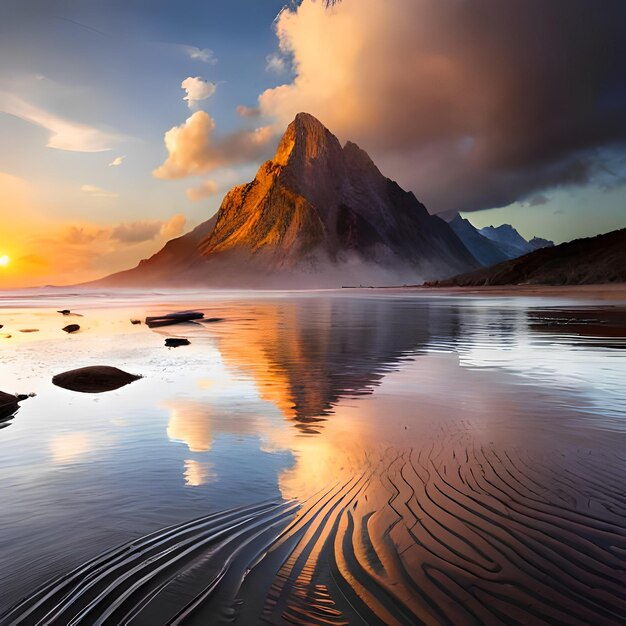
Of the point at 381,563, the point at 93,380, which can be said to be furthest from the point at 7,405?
the point at 381,563

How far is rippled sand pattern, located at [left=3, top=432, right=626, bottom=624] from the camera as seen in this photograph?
3498 mm

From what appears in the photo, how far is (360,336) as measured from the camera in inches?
974

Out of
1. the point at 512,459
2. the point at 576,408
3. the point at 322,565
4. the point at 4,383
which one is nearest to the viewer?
the point at 322,565

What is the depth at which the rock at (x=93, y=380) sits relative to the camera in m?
12.4

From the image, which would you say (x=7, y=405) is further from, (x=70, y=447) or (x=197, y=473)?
(x=197, y=473)

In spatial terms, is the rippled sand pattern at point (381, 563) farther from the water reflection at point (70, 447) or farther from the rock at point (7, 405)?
the rock at point (7, 405)

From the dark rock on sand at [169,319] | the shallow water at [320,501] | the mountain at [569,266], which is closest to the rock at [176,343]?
the shallow water at [320,501]

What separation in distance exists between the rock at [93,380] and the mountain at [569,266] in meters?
115

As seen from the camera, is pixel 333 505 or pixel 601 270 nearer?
pixel 333 505

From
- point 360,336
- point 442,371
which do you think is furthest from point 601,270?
point 442,371

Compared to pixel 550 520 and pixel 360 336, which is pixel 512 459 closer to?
pixel 550 520

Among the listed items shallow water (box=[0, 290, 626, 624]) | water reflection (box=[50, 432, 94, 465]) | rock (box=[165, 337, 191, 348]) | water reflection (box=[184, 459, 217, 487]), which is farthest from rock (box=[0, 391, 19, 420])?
rock (box=[165, 337, 191, 348])

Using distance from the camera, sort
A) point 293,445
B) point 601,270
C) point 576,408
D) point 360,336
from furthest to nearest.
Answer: point 601,270, point 360,336, point 576,408, point 293,445

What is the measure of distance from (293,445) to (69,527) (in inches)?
134
